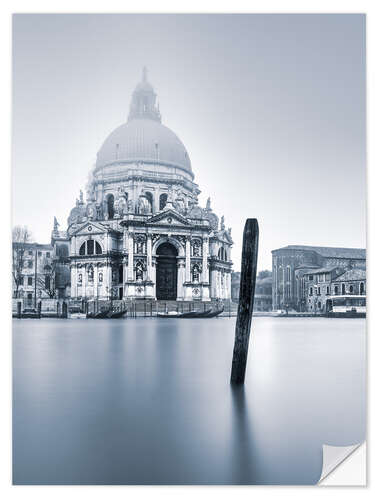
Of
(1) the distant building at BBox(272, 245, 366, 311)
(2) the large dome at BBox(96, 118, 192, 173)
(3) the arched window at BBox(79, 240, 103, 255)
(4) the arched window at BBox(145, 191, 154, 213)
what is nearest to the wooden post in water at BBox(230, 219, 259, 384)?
(1) the distant building at BBox(272, 245, 366, 311)

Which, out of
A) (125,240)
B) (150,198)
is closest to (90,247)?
(125,240)

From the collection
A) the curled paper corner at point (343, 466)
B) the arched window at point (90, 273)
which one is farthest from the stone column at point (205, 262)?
the curled paper corner at point (343, 466)

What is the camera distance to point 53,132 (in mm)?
4156

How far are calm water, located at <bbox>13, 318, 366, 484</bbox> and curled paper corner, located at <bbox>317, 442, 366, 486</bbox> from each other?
1.6 inches

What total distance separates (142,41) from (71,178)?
2.08 meters

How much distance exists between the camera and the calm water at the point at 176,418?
180 cm

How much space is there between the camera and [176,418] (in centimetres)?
241

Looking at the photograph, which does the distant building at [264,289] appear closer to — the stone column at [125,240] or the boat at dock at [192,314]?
the boat at dock at [192,314]

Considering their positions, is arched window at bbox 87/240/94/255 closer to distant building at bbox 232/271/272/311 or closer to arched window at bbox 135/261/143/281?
arched window at bbox 135/261/143/281

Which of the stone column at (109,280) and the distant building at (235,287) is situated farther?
the stone column at (109,280)

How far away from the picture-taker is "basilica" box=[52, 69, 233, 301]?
14.4m
